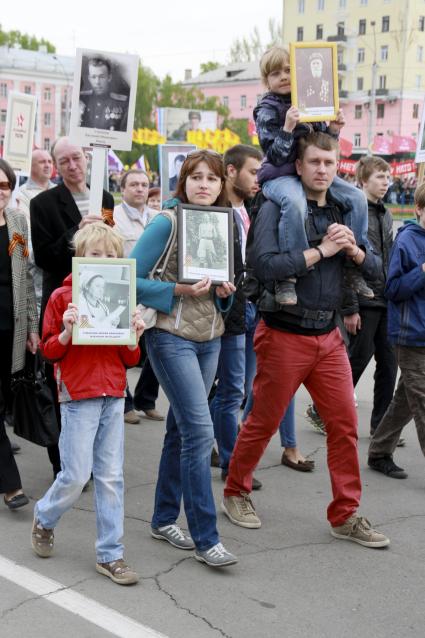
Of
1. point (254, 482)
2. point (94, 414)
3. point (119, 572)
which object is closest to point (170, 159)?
point (254, 482)

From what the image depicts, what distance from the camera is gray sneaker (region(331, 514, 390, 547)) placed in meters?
4.73

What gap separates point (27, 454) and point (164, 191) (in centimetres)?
379

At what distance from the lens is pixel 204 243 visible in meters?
4.36

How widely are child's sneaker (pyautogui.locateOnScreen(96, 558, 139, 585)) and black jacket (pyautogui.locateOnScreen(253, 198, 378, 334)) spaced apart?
4.73 ft

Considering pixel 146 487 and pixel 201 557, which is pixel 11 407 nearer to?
pixel 146 487

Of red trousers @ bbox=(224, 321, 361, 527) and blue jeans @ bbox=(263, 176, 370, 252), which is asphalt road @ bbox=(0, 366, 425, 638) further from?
blue jeans @ bbox=(263, 176, 370, 252)

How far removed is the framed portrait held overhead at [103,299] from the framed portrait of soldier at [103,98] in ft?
6.20

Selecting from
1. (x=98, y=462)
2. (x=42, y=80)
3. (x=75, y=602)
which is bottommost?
(x=75, y=602)

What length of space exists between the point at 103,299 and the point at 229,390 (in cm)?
172

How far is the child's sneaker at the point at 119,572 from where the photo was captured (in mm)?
4129

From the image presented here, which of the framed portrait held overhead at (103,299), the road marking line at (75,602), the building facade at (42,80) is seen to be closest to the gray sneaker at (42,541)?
the road marking line at (75,602)

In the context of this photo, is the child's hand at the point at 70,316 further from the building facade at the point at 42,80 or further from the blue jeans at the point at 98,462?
the building facade at the point at 42,80

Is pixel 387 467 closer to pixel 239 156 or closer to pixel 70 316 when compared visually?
pixel 239 156

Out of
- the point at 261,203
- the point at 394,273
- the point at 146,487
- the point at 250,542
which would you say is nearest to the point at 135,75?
the point at 261,203
